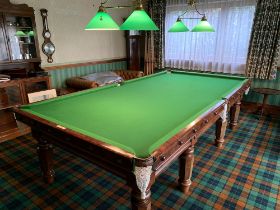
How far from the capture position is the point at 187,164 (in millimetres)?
2074

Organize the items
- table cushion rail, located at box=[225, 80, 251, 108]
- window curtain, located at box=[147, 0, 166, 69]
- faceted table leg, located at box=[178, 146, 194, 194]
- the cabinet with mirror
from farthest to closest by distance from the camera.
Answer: window curtain, located at box=[147, 0, 166, 69]
the cabinet with mirror
table cushion rail, located at box=[225, 80, 251, 108]
faceted table leg, located at box=[178, 146, 194, 194]

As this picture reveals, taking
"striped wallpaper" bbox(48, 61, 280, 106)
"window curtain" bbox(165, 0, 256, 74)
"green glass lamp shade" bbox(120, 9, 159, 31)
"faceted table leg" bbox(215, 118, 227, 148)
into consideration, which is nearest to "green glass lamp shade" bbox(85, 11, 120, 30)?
"green glass lamp shade" bbox(120, 9, 159, 31)

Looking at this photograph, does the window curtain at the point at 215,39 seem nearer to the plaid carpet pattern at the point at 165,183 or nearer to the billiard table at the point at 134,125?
the billiard table at the point at 134,125

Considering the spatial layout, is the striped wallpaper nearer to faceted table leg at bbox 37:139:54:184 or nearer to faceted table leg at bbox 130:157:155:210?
faceted table leg at bbox 37:139:54:184

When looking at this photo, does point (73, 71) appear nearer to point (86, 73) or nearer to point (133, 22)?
point (86, 73)

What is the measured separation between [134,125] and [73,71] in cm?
345

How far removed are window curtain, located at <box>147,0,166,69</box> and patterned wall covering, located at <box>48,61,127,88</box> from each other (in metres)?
1.11

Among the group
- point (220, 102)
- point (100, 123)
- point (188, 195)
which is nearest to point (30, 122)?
point (100, 123)

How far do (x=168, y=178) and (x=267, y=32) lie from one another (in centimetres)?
345

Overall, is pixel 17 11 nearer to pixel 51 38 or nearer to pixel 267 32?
pixel 51 38

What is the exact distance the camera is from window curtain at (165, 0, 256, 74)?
170 inches

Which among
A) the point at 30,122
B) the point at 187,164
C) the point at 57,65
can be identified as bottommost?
the point at 187,164

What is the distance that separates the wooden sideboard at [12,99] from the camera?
3412mm

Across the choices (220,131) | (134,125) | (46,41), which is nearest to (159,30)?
(46,41)
